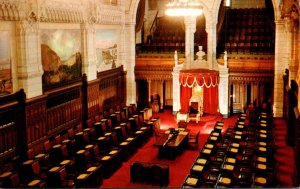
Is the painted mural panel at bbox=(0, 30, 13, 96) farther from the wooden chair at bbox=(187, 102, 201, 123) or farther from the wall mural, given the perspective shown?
the wooden chair at bbox=(187, 102, 201, 123)

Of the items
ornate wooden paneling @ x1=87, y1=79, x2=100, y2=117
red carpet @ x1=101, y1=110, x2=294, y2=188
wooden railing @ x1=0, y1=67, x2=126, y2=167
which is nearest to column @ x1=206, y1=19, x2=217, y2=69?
red carpet @ x1=101, y1=110, x2=294, y2=188

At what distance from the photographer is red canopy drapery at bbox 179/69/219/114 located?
65.7ft

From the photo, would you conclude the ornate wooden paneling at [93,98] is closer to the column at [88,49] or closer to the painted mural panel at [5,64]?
the column at [88,49]

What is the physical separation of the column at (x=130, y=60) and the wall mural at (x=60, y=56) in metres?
5.13

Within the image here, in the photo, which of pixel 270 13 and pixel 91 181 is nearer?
pixel 91 181

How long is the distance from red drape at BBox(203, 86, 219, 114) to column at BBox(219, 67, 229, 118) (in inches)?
9.3

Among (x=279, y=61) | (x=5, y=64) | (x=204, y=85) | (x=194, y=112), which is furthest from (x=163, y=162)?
(x=279, y=61)

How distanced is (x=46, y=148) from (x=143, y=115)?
6.43m

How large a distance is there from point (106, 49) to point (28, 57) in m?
6.98

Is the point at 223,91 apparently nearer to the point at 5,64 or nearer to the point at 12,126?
the point at 12,126

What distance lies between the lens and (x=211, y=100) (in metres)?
21.2

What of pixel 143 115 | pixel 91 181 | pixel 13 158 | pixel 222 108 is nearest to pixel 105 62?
pixel 143 115

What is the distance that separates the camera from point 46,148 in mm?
13719

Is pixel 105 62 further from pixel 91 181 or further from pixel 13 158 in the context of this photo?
pixel 91 181
